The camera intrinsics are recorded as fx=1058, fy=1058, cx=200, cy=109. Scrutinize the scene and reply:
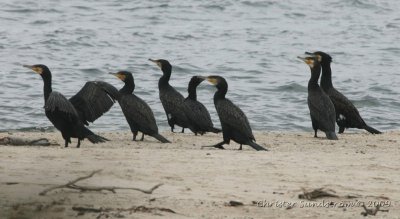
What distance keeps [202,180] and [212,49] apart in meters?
17.3

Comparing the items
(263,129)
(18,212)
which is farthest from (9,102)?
(18,212)

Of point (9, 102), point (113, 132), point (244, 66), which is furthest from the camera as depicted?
point (244, 66)

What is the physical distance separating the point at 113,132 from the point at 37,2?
726 inches

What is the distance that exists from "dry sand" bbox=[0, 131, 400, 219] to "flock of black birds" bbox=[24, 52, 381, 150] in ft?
1.52

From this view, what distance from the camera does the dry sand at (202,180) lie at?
802 centimetres

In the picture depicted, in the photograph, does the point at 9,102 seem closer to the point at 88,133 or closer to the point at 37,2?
the point at 88,133

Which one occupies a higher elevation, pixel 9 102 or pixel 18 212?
pixel 18 212

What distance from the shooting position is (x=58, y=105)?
12133 millimetres

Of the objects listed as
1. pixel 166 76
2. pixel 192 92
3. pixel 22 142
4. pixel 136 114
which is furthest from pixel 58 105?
pixel 166 76

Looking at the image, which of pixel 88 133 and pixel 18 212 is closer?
pixel 18 212

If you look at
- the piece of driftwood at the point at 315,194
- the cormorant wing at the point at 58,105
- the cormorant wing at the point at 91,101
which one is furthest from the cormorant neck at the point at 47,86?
the piece of driftwood at the point at 315,194

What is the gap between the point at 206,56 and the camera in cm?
2573

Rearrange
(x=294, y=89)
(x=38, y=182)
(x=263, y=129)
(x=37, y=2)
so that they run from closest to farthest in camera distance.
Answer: (x=38, y=182)
(x=263, y=129)
(x=294, y=89)
(x=37, y=2)

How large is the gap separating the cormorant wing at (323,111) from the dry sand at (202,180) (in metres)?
1.77
